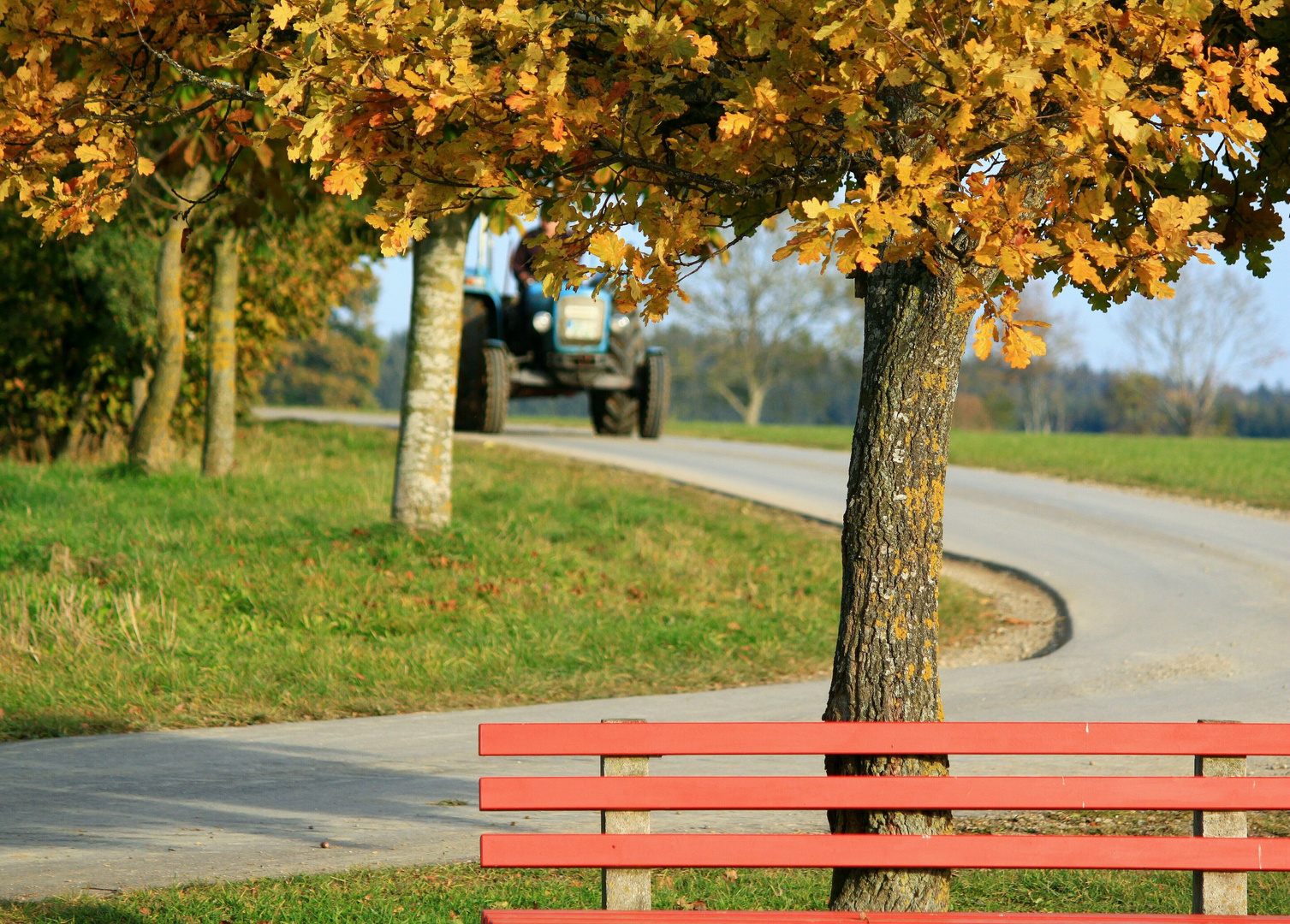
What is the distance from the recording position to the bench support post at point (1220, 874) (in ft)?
10.6

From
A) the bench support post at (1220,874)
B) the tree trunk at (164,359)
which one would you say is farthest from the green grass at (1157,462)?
the bench support post at (1220,874)

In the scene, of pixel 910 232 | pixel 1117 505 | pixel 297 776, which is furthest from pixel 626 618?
pixel 1117 505

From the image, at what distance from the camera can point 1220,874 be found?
10.6 feet

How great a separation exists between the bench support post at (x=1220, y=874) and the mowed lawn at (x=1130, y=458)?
11.2 m

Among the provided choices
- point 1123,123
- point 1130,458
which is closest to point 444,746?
point 1123,123

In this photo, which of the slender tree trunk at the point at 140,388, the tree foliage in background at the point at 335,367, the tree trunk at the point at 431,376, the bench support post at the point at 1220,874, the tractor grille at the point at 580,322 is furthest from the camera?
the tree foliage in background at the point at 335,367

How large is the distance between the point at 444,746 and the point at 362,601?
9.19 feet

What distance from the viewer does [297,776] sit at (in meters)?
5.93

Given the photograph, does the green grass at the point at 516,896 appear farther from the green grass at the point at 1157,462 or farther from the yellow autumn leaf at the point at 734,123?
the green grass at the point at 1157,462

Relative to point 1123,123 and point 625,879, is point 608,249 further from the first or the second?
point 625,879

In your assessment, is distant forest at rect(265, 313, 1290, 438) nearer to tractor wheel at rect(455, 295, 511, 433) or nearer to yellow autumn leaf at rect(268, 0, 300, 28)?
tractor wheel at rect(455, 295, 511, 433)

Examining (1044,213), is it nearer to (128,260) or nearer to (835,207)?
(835,207)

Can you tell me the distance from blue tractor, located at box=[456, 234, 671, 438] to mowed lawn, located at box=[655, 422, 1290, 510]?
3.78 metres

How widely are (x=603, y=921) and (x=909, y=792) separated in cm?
86
